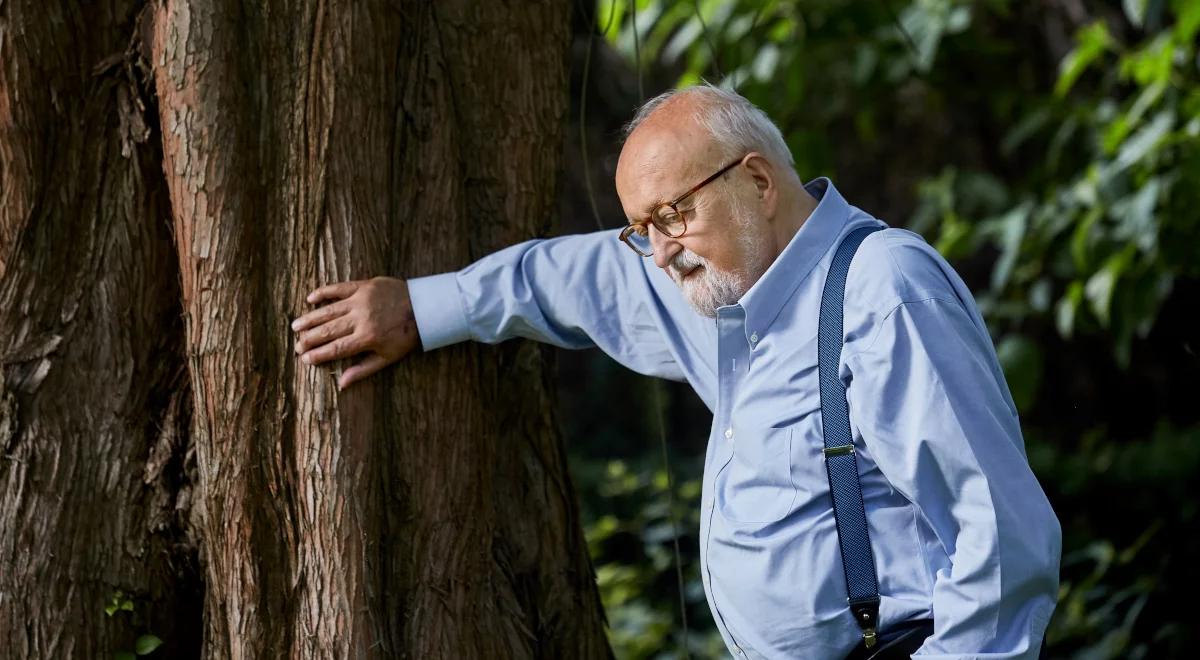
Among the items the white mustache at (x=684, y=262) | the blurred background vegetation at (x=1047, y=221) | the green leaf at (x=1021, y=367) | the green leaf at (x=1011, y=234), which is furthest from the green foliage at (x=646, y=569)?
the white mustache at (x=684, y=262)

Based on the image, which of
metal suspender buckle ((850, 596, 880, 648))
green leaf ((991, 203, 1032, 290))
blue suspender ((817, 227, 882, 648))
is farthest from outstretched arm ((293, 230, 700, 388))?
green leaf ((991, 203, 1032, 290))

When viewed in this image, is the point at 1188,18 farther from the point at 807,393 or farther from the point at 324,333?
the point at 324,333

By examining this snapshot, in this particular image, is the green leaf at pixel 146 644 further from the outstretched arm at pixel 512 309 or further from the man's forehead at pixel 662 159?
the man's forehead at pixel 662 159

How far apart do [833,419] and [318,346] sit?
991 mm

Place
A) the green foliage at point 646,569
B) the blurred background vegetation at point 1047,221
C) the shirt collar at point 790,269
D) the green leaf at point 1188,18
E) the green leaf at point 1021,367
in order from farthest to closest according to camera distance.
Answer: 1. the green foliage at point 646,569
2. the green leaf at point 1021,367
3. the blurred background vegetation at point 1047,221
4. the green leaf at point 1188,18
5. the shirt collar at point 790,269

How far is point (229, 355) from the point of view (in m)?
2.44

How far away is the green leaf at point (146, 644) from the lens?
2523mm

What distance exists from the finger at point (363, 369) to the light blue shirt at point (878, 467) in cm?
10

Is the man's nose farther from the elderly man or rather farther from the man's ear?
the man's ear

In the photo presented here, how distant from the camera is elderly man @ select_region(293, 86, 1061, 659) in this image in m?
1.87

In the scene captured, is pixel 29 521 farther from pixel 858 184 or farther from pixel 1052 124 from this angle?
pixel 858 184

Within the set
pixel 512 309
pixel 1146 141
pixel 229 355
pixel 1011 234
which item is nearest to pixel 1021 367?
pixel 1011 234

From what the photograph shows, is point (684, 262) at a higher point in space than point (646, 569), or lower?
higher

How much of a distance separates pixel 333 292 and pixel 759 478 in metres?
0.88
